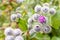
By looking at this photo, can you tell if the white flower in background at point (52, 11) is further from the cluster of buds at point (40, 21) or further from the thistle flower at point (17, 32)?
the thistle flower at point (17, 32)

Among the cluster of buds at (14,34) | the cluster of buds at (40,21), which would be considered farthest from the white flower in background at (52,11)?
the cluster of buds at (14,34)

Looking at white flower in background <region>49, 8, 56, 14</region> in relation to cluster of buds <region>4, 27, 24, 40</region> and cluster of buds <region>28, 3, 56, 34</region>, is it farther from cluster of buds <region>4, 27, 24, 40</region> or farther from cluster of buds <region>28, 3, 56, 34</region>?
cluster of buds <region>4, 27, 24, 40</region>

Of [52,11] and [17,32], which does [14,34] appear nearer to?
[17,32]

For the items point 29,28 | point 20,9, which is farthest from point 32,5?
point 29,28

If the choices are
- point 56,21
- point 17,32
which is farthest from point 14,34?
point 56,21

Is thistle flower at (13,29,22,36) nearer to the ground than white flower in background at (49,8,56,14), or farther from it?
nearer to the ground

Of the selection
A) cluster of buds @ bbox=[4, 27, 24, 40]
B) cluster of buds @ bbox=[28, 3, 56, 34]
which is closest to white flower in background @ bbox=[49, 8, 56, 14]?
cluster of buds @ bbox=[28, 3, 56, 34]

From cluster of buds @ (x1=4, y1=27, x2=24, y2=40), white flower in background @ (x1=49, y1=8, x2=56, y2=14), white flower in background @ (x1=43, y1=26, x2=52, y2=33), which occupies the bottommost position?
cluster of buds @ (x1=4, y1=27, x2=24, y2=40)

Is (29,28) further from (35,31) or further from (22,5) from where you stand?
(22,5)

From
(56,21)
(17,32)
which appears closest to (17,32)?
(17,32)
